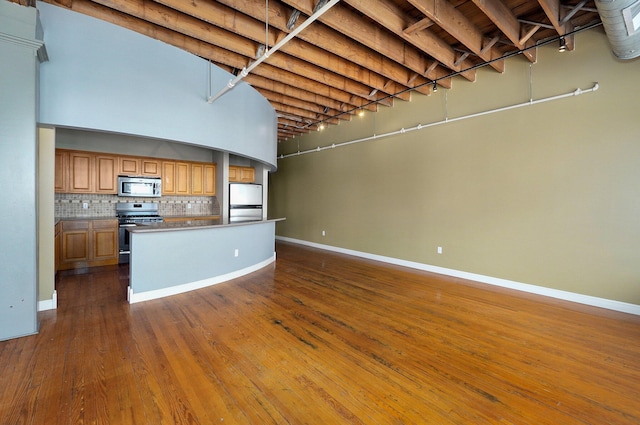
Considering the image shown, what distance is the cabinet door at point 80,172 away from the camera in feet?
16.7

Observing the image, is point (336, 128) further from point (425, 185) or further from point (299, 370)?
point (299, 370)

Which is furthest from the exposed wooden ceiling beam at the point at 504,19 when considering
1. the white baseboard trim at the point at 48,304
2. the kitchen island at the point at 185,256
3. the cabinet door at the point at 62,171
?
the cabinet door at the point at 62,171

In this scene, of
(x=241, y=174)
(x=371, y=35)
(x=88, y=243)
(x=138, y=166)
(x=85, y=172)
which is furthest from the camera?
(x=241, y=174)

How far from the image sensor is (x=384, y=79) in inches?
203

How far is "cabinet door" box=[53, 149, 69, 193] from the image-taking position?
4.95m

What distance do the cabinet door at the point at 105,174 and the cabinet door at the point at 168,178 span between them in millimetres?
835

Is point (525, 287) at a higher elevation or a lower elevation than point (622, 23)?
lower

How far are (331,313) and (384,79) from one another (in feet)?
13.3

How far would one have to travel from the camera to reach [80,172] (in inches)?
204

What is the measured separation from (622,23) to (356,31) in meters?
2.48

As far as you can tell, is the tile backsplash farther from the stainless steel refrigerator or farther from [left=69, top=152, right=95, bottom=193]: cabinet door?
the stainless steel refrigerator

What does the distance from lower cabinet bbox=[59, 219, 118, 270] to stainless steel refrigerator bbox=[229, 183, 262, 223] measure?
2.17m

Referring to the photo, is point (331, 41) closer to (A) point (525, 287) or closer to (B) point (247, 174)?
(A) point (525, 287)

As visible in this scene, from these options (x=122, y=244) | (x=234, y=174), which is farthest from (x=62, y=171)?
(x=234, y=174)
